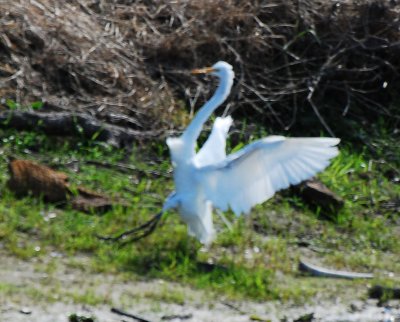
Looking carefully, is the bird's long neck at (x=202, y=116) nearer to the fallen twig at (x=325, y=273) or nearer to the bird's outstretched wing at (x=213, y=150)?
the bird's outstretched wing at (x=213, y=150)

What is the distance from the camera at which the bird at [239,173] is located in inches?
289

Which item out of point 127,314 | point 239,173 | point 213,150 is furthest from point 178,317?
point 213,150

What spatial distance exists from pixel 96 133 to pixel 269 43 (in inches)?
89.2

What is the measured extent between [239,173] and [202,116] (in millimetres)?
581

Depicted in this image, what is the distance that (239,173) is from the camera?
7391mm

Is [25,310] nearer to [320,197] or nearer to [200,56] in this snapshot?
[320,197]

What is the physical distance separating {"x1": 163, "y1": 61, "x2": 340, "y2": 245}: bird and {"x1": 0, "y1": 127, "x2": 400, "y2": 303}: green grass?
0.98 feet

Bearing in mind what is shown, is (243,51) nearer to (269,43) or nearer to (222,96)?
(269,43)

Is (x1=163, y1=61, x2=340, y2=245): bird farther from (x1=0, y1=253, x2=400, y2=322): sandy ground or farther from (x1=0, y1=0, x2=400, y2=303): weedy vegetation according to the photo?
(x1=0, y1=253, x2=400, y2=322): sandy ground

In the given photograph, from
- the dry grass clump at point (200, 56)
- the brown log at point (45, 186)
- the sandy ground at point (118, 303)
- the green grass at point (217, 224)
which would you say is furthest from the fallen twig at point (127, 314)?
the dry grass clump at point (200, 56)

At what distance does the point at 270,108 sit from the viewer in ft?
33.6

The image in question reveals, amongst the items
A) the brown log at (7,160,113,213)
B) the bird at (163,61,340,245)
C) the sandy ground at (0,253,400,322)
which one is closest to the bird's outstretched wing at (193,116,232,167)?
the bird at (163,61,340,245)

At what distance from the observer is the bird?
7336mm

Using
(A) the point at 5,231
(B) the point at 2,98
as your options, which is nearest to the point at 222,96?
(A) the point at 5,231
